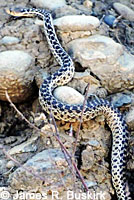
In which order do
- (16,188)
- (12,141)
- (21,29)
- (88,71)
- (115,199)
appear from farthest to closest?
(21,29) < (88,71) < (12,141) < (115,199) < (16,188)

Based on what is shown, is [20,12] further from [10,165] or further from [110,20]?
[10,165]

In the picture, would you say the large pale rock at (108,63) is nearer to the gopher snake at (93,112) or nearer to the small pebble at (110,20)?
the gopher snake at (93,112)

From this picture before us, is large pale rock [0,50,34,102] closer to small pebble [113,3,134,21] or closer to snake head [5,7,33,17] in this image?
snake head [5,7,33,17]

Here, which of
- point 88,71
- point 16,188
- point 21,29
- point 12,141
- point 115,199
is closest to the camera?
point 16,188

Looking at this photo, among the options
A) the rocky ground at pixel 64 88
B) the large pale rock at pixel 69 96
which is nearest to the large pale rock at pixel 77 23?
the rocky ground at pixel 64 88

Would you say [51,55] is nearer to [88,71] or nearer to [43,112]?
[88,71]

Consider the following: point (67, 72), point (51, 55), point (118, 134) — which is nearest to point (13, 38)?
point (51, 55)

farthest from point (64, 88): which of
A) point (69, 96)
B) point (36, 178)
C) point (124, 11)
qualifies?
point (124, 11)
